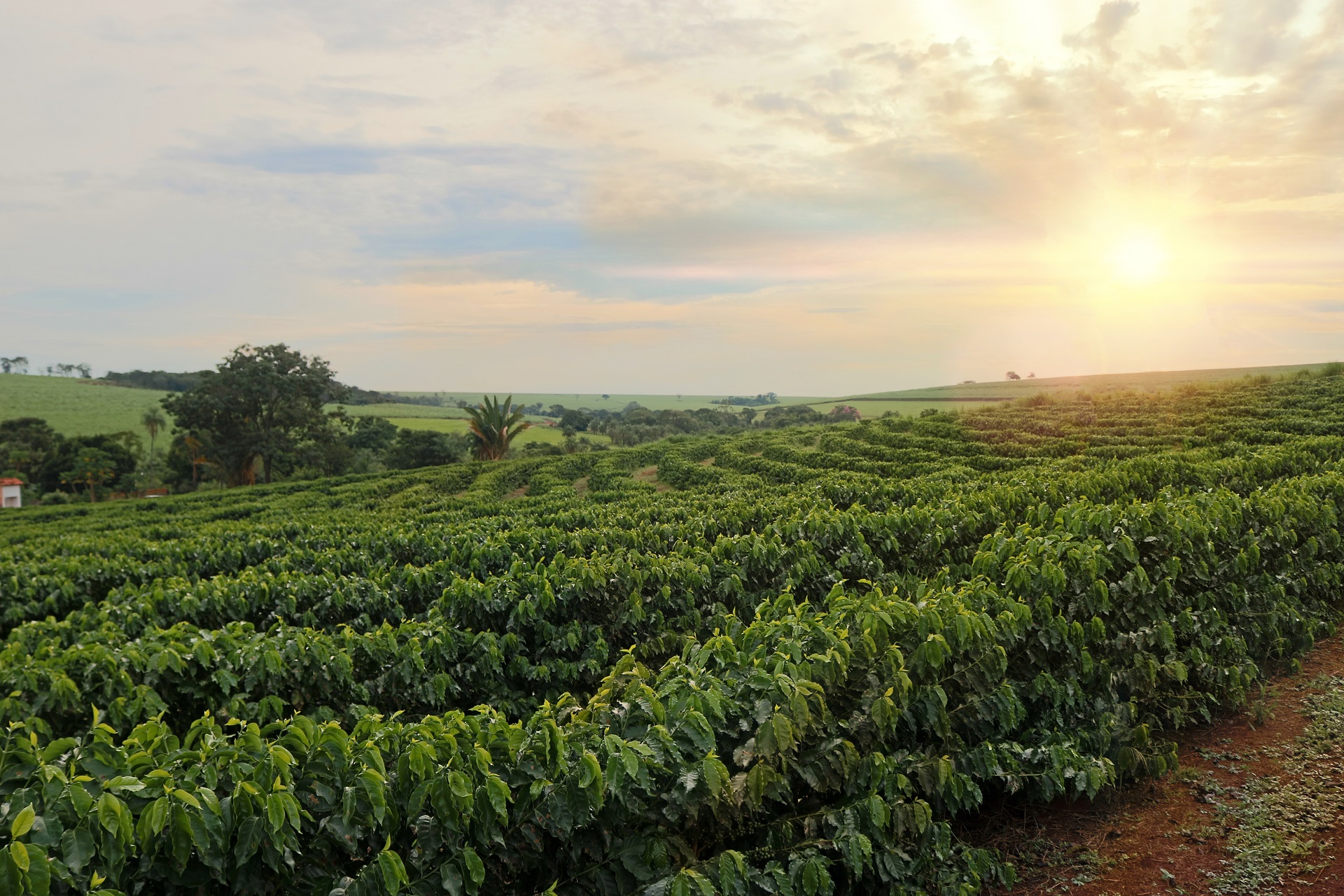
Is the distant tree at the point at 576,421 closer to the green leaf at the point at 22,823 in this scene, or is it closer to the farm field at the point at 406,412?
the farm field at the point at 406,412

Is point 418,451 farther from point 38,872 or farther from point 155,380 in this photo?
point 155,380

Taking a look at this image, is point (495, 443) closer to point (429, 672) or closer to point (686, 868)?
point (429, 672)

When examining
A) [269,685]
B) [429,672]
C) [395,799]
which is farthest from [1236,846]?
[269,685]

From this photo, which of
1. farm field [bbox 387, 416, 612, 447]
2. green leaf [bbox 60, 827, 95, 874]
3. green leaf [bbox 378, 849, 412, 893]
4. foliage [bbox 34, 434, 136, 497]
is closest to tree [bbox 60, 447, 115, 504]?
foliage [bbox 34, 434, 136, 497]

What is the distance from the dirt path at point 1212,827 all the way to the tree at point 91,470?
72208 mm

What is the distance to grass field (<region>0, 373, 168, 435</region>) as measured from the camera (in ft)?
314

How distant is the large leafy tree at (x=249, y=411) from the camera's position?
188ft

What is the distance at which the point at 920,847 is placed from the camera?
4309 millimetres

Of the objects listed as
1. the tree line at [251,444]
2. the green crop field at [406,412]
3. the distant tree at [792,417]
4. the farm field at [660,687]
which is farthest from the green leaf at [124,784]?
the green crop field at [406,412]

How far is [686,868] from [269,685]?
4633 mm

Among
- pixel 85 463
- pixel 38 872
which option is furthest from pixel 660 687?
pixel 85 463

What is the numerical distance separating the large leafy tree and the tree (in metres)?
8.64

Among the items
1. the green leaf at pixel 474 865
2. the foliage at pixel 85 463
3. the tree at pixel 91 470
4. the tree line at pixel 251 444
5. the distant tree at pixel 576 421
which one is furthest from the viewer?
the distant tree at pixel 576 421

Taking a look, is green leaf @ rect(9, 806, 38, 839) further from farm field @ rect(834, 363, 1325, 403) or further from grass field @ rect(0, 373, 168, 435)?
grass field @ rect(0, 373, 168, 435)
